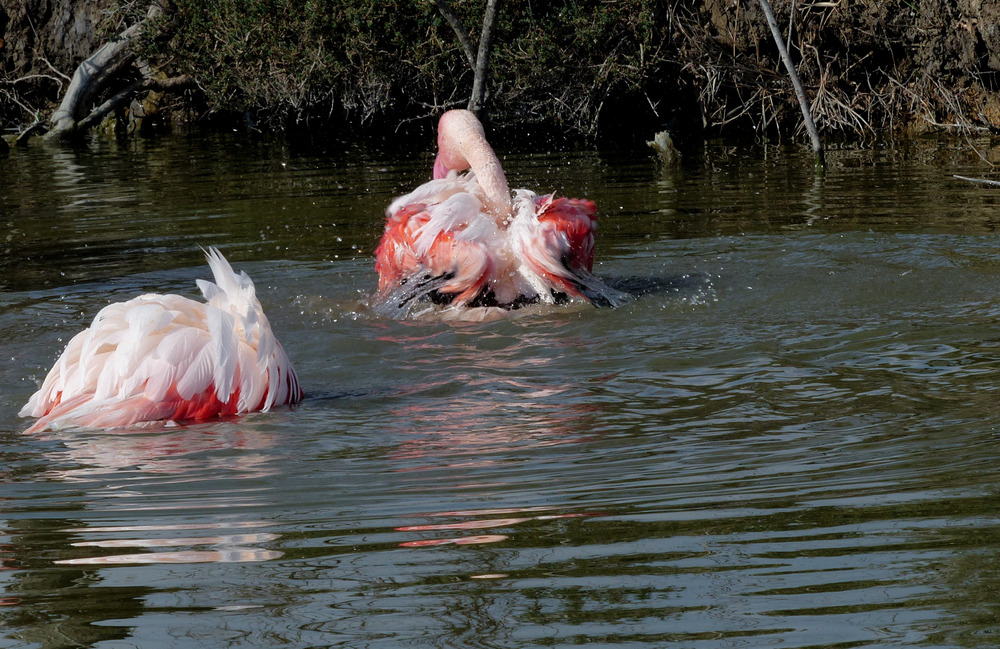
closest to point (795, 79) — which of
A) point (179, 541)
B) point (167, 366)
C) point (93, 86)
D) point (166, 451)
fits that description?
point (167, 366)

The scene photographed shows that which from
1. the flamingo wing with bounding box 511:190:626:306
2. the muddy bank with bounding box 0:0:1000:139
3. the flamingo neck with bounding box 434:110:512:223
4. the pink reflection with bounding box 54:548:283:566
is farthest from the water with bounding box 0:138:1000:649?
the muddy bank with bounding box 0:0:1000:139

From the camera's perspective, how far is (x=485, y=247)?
537 cm

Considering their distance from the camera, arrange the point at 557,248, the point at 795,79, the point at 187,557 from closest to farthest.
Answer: the point at 187,557 < the point at 557,248 < the point at 795,79

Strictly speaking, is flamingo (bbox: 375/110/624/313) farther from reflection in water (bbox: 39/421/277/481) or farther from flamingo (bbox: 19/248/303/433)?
reflection in water (bbox: 39/421/277/481)

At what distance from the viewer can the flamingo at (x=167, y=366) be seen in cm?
389

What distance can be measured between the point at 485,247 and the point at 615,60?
804cm

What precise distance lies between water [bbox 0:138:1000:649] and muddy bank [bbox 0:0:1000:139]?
5.64 meters

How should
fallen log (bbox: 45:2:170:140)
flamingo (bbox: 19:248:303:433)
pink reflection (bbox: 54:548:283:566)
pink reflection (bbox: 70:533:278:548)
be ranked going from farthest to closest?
fallen log (bbox: 45:2:170:140) → flamingo (bbox: 19:248:303:433) → pink reflection (bbox: 70:533:278:548) → pink reflection (bbox: 54:548:283:566)

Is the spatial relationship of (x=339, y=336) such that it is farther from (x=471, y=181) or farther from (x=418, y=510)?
(x=418, y=510)

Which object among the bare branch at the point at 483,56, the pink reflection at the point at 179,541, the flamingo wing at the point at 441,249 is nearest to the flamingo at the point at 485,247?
the flamingo wing at the point at 441,249

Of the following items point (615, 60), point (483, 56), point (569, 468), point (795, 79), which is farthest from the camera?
point (615, 60)

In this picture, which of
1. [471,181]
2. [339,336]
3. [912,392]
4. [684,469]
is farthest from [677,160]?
[684,469]

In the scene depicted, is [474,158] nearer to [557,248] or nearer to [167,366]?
[557,248]

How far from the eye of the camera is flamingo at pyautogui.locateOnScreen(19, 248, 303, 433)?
3.89 metres
